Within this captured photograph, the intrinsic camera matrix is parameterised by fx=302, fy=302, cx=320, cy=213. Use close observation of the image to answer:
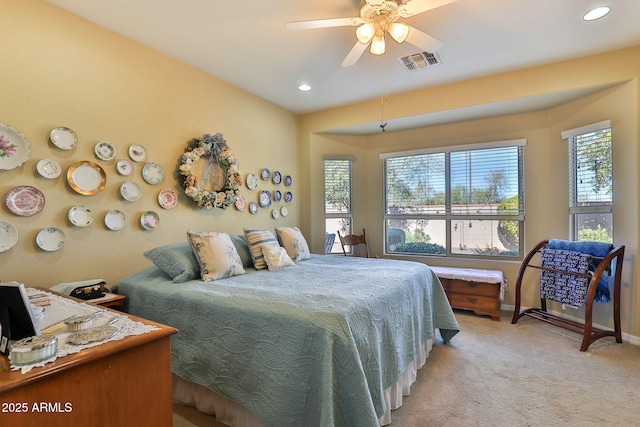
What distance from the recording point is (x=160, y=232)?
2.88 metres

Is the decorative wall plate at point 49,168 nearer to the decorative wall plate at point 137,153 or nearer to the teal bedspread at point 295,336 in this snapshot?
the decorative wall plate at point 137,153

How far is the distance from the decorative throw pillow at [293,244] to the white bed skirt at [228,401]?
60.6 inches

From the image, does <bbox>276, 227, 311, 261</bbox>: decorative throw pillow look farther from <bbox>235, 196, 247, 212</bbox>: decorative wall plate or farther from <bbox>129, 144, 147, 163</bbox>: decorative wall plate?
<bbox>129, 144, 147, 163</bbox>: decorative wall plate

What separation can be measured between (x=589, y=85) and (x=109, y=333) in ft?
13.8

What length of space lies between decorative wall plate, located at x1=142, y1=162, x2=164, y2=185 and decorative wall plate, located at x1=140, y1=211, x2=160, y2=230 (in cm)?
29

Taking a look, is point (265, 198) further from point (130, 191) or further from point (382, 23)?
point (382, 23)

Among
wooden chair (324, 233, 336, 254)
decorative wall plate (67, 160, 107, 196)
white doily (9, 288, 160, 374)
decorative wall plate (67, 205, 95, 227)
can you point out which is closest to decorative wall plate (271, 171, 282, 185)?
wooden chair (324, 233, 336, 254)

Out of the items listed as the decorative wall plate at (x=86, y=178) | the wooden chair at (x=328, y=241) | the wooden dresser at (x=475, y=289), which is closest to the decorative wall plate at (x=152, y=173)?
the decorative wall plate at (x=86, y=178)

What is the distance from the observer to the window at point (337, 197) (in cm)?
471

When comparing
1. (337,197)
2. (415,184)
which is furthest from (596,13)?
(337,197)

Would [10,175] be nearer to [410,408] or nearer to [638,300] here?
[410,408]

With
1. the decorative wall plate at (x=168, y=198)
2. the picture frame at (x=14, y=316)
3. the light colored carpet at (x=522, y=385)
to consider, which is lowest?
the light colored carpet at (x=522, y=385)

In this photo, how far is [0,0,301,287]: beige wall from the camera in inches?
81.2

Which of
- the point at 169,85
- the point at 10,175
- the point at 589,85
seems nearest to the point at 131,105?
the point at 169,85
